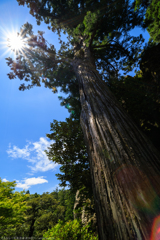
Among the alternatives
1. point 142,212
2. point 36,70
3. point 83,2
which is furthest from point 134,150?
point 83,2

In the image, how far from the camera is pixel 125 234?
2.24 feet

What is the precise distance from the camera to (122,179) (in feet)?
3.01

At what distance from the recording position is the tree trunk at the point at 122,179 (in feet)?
2.31

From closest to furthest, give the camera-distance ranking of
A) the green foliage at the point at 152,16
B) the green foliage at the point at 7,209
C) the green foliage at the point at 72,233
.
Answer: the green foliage at the point at 72,233 → the green foliage at the point at 152,16 → the green foliage at the point at 7,209

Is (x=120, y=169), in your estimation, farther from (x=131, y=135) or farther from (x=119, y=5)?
(x=119, y=5)

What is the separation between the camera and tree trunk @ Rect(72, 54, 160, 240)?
0.70m

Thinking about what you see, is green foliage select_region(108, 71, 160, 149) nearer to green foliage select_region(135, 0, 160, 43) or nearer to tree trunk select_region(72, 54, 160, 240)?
green foliage select_region(135, 0, 160, 43)

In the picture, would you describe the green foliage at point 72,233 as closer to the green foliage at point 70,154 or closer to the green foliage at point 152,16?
the green foliage at point 70,154

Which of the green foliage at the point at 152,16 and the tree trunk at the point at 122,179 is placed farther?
the green foliage at the point at 152,16

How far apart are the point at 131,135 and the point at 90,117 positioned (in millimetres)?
719

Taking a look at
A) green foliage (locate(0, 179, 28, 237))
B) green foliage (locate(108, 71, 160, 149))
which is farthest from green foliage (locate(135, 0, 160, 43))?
green foliage (locate(0, 179, 28, 237))

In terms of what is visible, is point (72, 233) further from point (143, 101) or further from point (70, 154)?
point (143, 101)

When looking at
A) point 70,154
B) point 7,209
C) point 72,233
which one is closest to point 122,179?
point 70,154


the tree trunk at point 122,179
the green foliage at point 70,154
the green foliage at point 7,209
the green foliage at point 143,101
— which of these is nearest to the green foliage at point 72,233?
the green foliage at point 70,154
